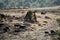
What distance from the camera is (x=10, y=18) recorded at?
28.4 metres

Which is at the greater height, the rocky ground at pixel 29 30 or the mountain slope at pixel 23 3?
the rocky ground at pixel 29 30

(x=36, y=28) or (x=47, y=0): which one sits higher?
(x=36, y=28)

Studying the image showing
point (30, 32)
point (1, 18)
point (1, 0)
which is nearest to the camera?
point (30, 32)

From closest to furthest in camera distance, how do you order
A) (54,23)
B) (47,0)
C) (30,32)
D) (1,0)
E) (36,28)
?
1. (30,32)
2. (36,28)
3. (54,23)
4. (47,0)
5. (1,0)

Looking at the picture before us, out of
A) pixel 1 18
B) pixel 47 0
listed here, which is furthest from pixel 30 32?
pixel 47 0

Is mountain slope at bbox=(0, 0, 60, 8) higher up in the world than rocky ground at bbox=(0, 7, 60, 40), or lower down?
lower down

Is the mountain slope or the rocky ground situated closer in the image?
the rocky ground

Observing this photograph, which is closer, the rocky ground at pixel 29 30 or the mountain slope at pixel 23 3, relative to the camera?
the rocky ground at pixel 29 30

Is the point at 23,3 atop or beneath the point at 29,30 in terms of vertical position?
beneath

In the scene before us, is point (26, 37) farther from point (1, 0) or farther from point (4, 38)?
point (1, 0)

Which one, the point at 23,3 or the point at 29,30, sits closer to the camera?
the point at 29,30

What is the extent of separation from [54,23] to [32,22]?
2687 mm

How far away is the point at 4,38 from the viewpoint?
20.5 meters

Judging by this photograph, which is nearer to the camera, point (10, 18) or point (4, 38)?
point (4, 38)
